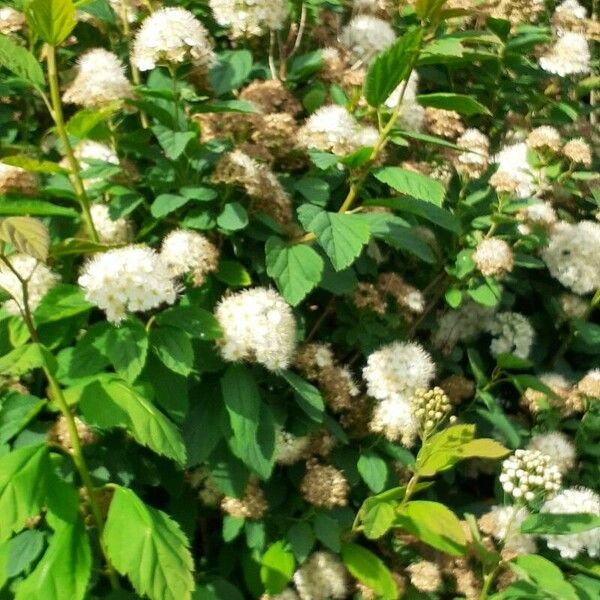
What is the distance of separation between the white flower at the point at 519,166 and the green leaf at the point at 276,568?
3.76ft

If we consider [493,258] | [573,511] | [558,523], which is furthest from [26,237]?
[573,511]

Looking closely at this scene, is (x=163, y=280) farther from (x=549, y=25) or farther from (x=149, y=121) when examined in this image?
(x=549, y=25)

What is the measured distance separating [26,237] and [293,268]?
62 centimetres

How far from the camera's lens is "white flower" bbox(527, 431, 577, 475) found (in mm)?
2209

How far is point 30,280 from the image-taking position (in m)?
1.64

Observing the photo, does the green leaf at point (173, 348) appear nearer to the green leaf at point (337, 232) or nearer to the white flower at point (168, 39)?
the green leaf at point (337, 232)

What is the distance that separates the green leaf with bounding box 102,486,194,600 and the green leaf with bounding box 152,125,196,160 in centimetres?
67

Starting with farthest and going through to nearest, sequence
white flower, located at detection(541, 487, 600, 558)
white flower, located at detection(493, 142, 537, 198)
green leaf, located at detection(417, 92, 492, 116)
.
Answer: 1. white flower, located at detection(493, 142, 537, 198)
2. white flower, located at detection(541, 487, 600, 558)
3. green leaf, located at detection(417, 92, 492, 116)

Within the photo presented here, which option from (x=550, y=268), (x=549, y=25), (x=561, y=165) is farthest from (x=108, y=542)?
(x=549, y=25)

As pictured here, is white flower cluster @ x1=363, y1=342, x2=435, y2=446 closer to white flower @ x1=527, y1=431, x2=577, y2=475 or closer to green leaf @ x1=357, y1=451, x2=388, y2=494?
green leaf @ x1=357, y1=451, x2=388, y2=494

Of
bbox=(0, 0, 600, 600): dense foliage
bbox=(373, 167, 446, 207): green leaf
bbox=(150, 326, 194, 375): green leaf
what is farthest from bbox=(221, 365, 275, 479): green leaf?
bbox=(373, 167, 446, 207): green leaf

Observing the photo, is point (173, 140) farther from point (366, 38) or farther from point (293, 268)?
point (366, 38)

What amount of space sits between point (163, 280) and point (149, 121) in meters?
0.56

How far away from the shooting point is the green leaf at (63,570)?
139 cm
